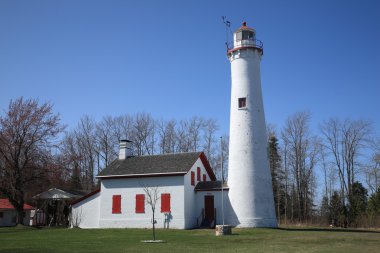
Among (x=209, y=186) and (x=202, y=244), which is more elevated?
(x=209, y=186)

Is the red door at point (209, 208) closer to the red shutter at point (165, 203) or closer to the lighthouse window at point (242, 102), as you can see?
the red shutter at point (165, 203)

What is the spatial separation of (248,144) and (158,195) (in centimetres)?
722

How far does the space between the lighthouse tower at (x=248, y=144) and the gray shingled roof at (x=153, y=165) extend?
336cm

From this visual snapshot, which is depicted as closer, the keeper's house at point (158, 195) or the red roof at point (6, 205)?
the keeper's house at point (158, 195)

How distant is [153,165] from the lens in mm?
28078

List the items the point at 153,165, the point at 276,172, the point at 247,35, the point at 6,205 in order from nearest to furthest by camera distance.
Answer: the point at 247,35 → the point at 153,165 → the point at 6,205 → the point at 276,172

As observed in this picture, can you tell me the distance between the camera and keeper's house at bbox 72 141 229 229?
86.0 ft

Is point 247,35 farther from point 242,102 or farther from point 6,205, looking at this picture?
point 6,205

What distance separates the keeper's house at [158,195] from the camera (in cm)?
2622

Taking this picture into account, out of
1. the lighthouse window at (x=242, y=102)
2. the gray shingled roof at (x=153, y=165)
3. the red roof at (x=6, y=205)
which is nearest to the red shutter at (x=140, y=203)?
the gray shingled roof at (x=153, y=165)

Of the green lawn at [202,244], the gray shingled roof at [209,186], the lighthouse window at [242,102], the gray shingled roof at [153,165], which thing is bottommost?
the green lawn at [202,244]

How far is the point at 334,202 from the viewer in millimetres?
33438

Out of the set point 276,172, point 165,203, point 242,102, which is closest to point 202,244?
point 165,203

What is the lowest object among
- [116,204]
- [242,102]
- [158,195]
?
[116,204]
